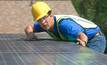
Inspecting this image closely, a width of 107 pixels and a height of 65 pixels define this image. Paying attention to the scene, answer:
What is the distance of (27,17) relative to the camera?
74.8ft

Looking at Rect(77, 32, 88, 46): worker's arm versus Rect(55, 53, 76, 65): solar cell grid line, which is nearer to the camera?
Rect(55, 53, 76, 65): solar cell grid line

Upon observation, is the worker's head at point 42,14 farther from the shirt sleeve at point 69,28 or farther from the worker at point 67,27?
the shirt sleeve at point 69,28

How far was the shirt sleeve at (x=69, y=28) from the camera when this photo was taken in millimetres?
5383

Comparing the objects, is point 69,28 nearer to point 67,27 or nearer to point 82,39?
point 67,27

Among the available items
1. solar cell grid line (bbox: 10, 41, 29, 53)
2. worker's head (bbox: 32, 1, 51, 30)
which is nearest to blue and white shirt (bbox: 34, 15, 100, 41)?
worker's head (bbox: 32, 1, 51, 30)

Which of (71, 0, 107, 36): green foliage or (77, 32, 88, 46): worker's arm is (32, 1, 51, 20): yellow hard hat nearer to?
(77, 32, 88, 46): worker's arm

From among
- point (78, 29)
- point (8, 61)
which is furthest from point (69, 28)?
point (8, 61)

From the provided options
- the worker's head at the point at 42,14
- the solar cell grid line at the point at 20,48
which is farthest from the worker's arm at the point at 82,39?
the solar cell grid line at the point at 20,48

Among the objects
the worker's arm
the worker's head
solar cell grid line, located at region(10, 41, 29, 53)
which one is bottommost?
the worker's arm

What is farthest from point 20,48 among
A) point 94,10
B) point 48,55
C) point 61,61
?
point 94,10

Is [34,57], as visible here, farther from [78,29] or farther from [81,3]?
[81,3]

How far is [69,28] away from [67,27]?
0.05m

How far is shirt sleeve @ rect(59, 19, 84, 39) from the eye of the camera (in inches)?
212

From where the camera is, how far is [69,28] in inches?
213
